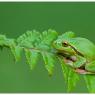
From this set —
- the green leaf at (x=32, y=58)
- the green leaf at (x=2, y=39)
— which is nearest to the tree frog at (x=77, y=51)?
the green leaf at (x=32, y=58)

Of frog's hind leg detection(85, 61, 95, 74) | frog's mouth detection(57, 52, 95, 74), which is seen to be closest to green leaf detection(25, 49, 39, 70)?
frog's mouth detection(57, 52, 95, 74)

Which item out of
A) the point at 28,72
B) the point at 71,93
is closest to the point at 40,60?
the point at 28,72

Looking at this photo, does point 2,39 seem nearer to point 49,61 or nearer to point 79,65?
point 49,61

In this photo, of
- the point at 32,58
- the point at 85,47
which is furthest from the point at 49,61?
the point at 85,47

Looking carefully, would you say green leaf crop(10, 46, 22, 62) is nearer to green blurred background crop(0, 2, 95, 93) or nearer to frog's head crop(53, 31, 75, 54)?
green blurred background crop(0, 2, 95, 93)

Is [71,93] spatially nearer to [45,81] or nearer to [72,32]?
[45,81]

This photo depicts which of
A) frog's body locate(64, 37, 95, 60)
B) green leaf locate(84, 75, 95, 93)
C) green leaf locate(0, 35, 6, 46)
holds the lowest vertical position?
green leaf locate(84, 75, 95, 93)
